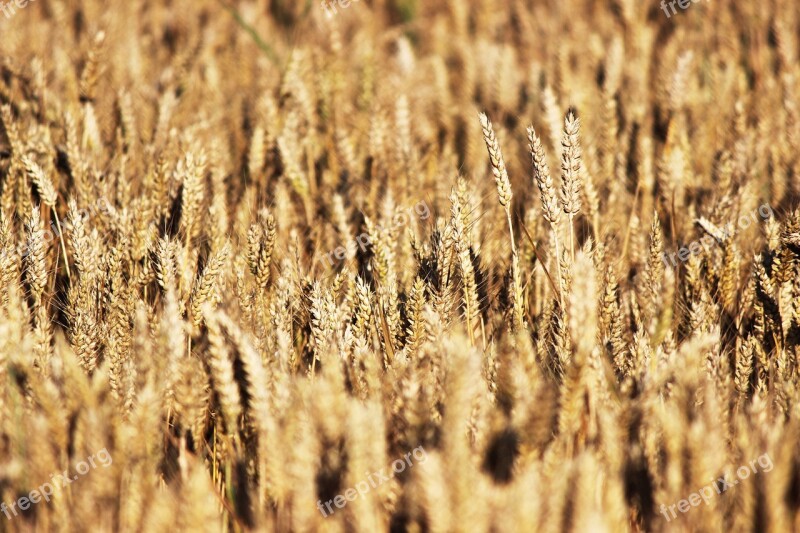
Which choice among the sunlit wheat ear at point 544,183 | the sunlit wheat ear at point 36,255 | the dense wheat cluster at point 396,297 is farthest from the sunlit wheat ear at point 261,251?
the sunlit wheat ear at point 544,183

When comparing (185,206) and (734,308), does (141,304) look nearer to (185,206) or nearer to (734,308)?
(185,206)

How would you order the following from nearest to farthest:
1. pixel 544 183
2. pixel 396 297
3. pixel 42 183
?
pixel 544 183
pixel 396 297
pixel 42 183

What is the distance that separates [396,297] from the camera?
1729 mm

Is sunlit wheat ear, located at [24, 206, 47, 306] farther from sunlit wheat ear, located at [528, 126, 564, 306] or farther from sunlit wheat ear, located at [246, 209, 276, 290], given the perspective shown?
sunlit wheat ear, located at [528, 126, 564, 306]

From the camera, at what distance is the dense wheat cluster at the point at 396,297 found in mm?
1188

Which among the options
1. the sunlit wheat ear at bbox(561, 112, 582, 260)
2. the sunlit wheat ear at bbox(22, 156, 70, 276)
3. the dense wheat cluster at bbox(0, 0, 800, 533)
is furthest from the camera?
the sunlit wheat ear at bbox(22, 156, 70, 276)

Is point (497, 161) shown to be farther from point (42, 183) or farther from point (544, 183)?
point (42, 183)

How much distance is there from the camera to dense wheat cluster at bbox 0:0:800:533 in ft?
3.90

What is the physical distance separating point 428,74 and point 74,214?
231cm

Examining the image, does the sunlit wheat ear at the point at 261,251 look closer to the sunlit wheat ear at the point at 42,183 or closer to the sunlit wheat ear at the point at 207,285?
the sunlit wheat ear at the point at 207,285

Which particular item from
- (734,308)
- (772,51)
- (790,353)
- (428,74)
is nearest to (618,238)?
(734,308)

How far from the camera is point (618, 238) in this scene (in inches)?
89.0

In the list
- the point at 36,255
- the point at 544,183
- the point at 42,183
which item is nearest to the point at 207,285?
the point at 36,255

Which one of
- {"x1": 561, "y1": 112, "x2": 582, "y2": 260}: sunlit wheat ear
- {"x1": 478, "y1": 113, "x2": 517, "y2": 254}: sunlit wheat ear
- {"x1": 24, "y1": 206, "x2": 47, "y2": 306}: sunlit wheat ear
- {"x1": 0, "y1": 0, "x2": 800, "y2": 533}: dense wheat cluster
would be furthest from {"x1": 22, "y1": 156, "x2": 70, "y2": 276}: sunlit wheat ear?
{"x1": 561, "y1": 112, "x2": 582, "y2": 260}: sunlit wheat ear
